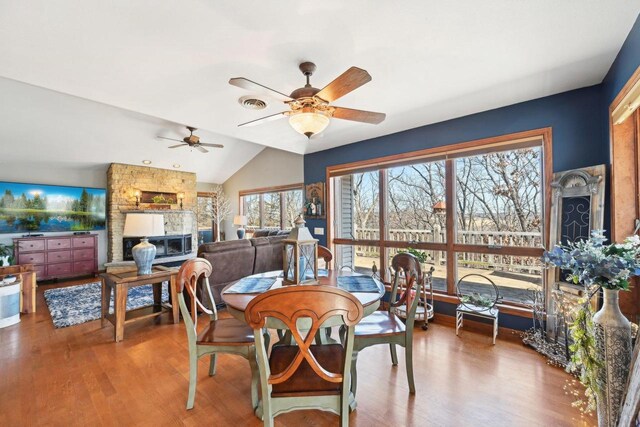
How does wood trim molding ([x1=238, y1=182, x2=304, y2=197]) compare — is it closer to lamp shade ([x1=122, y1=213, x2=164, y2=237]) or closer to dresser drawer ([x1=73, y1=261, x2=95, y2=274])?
lamp shade ([x1=122, y1=213, x2=164, y2=237])

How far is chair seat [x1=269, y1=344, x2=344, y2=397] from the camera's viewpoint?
136 cm

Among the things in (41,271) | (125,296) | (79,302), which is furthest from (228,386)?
(41,271)

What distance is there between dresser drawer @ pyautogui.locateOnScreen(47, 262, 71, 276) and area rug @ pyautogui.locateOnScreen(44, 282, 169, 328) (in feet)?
2.36

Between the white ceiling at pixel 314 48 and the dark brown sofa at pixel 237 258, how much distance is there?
1.74 meters

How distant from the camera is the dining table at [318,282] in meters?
1.48

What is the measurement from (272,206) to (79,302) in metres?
4.13

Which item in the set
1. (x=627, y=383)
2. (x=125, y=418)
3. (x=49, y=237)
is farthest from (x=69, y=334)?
(x=627, y=383)

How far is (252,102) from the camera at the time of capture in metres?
2.80

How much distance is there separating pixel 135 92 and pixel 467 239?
3.97 m

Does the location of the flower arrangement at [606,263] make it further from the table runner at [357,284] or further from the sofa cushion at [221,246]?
the sofa cushion at [221,246]

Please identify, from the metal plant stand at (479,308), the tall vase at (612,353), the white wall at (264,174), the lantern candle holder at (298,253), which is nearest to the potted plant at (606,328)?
the tall vase at (612,353)

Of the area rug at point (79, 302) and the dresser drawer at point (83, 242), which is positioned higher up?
the dresser drawer at point (83, 242)

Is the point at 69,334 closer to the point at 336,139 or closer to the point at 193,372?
the point at 193,372

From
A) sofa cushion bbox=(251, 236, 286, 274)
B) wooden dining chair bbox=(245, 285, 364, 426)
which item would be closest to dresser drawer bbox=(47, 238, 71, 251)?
sofa cushion bbox=(251, 236, 286, 274)
